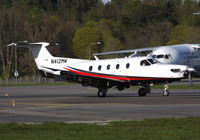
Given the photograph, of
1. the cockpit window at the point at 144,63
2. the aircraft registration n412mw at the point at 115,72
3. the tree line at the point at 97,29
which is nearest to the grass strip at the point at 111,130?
the aircraft registration n412mw at the point at 115,72

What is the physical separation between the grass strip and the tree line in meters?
86.2

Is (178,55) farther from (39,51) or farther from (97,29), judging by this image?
(97,29)

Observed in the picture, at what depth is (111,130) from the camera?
1794 cm

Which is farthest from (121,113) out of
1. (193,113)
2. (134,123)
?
(134,123)

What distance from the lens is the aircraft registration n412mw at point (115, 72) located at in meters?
36.9

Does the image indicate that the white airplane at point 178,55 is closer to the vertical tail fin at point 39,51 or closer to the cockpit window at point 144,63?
the vertical tail fin at point 39,51

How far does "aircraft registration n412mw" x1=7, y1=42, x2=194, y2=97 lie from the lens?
36938 mm

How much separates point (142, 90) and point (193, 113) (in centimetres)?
1538

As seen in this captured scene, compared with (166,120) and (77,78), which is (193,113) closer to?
(166,120)

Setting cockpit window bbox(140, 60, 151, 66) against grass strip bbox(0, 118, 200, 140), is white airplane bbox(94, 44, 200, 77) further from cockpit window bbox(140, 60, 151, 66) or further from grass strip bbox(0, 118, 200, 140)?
grass strip bbox(0, 118, 200, 140)

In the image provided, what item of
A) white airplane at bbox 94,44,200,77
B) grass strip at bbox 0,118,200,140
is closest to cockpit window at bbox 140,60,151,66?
white airplane at bbox 94,44,200,77

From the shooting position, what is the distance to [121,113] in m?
24.5

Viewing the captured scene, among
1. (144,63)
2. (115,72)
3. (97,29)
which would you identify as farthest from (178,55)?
(97,29)

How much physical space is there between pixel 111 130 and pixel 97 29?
425 feet
